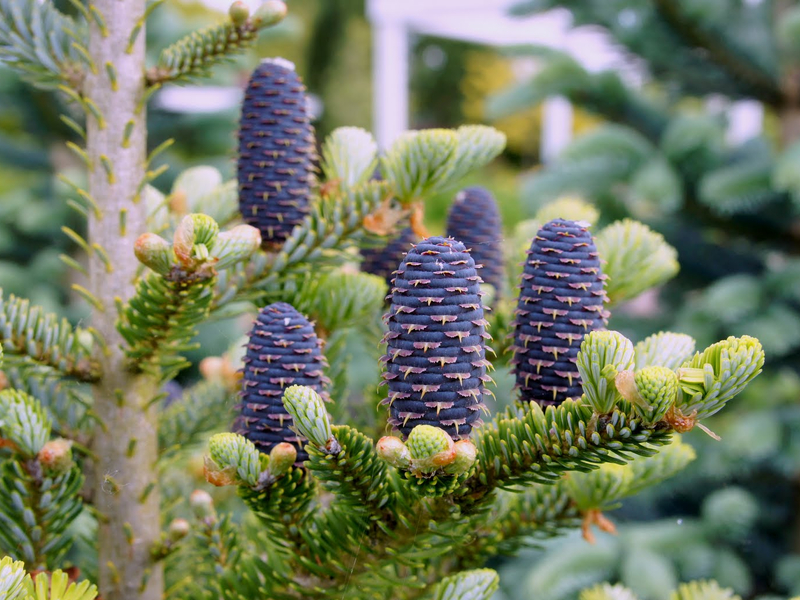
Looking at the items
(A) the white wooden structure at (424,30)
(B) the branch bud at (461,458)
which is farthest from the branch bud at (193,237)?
(A) the white wooden structure at (424,30)

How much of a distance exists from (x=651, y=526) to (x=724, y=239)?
975 millimetres

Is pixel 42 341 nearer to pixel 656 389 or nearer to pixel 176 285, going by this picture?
pixel 176 285

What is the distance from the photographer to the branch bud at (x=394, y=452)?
46 centimetres

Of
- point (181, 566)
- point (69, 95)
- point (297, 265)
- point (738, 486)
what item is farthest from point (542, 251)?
point (738, 486)

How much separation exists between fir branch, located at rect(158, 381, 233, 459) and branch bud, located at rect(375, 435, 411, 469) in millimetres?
407

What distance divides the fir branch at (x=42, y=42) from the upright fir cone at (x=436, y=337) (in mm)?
413

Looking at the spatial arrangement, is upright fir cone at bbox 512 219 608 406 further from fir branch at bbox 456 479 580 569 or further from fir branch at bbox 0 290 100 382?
fir branch at bbox 0 290 100 382

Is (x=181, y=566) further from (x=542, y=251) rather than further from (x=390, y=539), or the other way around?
(x=542, y=251)

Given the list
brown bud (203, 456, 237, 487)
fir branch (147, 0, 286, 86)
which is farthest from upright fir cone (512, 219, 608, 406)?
fir branch (147, 0, 286, 86)

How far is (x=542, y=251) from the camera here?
1.94 ft

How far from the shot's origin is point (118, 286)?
0.73 meters

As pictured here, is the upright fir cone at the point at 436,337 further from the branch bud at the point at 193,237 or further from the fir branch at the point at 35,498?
the fir branch at the point at 35,498

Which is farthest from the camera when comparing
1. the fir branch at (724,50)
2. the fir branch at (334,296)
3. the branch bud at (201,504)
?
the fir branch at (724,50)

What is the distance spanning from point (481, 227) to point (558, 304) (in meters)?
0.26
